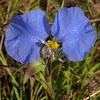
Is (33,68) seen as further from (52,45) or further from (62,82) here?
(62,82)

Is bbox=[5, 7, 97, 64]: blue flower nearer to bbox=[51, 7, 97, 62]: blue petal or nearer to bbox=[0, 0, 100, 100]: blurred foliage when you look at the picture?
bbox=[51, 7, 97, 62]: blue petal

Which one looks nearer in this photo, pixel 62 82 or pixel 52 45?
pixel 52 45

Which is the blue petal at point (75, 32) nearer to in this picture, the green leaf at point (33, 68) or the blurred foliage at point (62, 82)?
the green leaf at point (33, 68)

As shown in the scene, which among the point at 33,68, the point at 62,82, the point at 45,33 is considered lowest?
the point at 62,82

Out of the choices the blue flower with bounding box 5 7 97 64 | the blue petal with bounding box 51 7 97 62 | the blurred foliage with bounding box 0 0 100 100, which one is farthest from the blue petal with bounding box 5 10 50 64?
the blurred foliage with bounding box 0 0 100 100

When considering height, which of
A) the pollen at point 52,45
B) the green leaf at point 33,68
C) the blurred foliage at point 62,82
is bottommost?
the blurred foliage at point 62,82

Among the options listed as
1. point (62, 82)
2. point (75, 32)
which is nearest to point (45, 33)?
point (75, 32)

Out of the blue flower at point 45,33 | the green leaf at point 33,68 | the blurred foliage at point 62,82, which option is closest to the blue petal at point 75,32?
the blue flower at point 45,33
